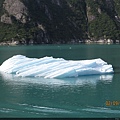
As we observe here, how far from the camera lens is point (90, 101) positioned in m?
37.3

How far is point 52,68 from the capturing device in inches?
2178

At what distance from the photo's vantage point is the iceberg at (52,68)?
54750 mm

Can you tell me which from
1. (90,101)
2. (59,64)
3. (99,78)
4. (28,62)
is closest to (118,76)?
(99,78)

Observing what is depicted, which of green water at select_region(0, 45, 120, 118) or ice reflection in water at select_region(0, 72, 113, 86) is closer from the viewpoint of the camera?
green water at select_region(0, 45, 120, 118)

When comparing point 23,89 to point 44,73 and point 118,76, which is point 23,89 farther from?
point 118,76

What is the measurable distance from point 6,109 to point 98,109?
8.98 meters

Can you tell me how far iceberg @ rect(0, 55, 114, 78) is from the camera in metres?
54.8
